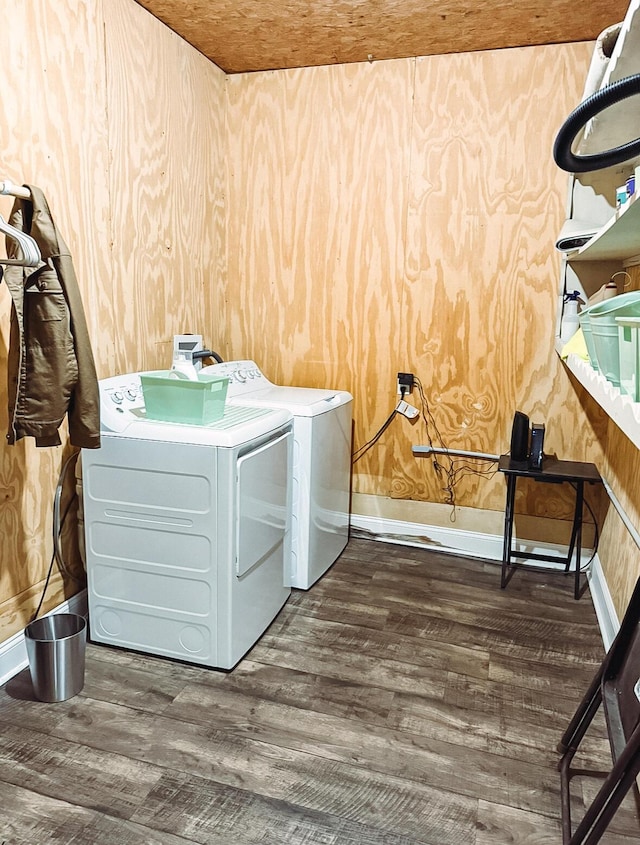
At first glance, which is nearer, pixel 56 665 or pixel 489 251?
pixel 56 665

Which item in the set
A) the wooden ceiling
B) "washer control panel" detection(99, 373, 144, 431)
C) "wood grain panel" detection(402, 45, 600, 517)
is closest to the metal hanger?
"washer control panel" detection(99, 373, 144, 431)

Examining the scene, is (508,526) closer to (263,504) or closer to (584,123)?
(263,504)

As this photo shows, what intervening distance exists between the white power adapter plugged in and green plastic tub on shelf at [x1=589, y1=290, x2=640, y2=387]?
182cm

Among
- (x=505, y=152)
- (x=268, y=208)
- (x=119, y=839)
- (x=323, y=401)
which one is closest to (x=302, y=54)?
(x=268, y=208)

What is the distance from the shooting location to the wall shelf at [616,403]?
3.80 feet

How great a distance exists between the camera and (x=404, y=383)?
3326 millimetres

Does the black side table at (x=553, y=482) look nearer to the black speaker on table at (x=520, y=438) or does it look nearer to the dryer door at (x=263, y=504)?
the black speaker on table at (x=520, y=438)

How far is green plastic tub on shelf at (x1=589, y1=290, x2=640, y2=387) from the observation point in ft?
3.97

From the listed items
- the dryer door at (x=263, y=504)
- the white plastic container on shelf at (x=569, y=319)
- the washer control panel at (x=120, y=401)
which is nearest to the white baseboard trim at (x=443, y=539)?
the dryer door at (x=263, y=504)

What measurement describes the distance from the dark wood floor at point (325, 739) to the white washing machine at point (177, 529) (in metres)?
0.13

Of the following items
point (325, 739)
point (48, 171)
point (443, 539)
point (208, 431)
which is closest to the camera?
point (325, 739)

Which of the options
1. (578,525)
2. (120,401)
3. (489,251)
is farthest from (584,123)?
(578,525)

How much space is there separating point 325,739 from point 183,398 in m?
1.21

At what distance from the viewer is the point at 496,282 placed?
10.3 feet
